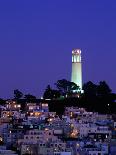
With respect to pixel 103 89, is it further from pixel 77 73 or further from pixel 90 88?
pixel 77 73

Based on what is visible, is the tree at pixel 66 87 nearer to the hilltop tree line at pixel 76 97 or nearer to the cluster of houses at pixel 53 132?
the hilltop tree line at pixel 76 97

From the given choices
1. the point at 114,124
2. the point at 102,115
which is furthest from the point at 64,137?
the point at 102,115

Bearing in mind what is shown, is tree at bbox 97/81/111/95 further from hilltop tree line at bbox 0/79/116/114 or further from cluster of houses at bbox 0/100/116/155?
cluster of houses at bbox 0/100/116/155

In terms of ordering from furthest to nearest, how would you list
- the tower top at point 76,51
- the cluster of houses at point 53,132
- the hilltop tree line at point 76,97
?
the tower top at point 76,51 < the hilltop tree line at point 76,97 < the cluster of houses at point 53,132

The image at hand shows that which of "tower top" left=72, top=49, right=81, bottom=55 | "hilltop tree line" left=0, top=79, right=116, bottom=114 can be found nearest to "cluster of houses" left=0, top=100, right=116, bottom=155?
"hilltop tree line" left=0, top=79, right=116, bottom=114

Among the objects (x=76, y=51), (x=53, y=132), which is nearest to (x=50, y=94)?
(x=76, y=51)

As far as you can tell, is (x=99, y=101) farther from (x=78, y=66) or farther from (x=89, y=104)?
(x=78, y=66)

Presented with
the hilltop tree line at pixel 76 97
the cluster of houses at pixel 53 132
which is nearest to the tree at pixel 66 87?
the hilltop tree line at pixel 76 97
